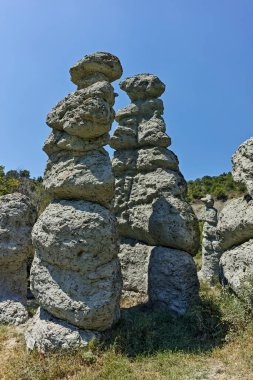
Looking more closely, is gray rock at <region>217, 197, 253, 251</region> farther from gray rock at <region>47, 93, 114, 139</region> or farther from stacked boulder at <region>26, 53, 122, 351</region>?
gray rock at <region>47, 93, 114, 139</region>

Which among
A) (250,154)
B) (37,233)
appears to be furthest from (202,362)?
(250,154)

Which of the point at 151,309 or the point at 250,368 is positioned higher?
the point at 151,309

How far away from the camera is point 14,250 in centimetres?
950

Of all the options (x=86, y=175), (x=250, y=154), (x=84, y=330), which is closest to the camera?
(x=84, y=330)

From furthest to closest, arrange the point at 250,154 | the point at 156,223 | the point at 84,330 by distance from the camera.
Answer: the point at 156,223 < the point at 250,154 < the point at 84,330

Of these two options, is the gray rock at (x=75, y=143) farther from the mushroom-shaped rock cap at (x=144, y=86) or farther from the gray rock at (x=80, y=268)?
the mushroom-shaped rock cap at (x=144, y=86)

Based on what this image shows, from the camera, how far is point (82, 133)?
311 inches

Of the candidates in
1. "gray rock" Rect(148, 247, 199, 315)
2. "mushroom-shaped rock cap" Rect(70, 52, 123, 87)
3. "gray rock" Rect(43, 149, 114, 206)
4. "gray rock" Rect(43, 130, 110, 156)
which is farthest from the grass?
"mushroom-shaped rock cap" Rect(70, 52, 123, 87)

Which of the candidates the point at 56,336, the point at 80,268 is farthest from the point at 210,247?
the point at 56,336

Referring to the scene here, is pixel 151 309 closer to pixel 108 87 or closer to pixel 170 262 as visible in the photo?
pixel 170 262

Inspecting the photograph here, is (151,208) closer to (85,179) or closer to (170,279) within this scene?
(170,279)

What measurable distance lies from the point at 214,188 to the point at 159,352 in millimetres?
30902

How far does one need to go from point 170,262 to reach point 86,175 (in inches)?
125

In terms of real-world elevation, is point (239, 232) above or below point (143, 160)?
below
